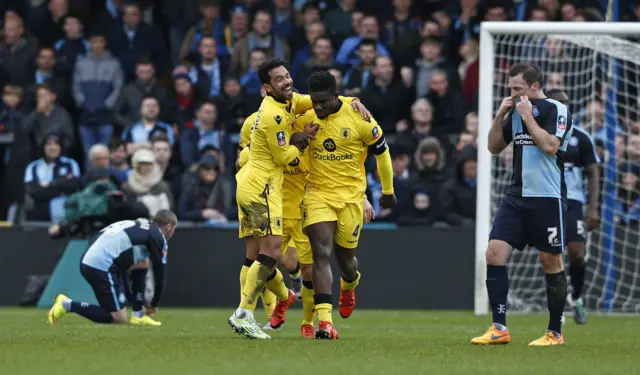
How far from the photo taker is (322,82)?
1059 centimetres

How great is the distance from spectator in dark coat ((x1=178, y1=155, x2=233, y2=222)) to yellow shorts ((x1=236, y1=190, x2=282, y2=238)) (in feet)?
24.0

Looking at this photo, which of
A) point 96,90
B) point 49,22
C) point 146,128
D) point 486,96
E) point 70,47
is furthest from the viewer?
point 49,22

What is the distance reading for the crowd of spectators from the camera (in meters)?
17.7

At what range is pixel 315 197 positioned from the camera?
10.9m

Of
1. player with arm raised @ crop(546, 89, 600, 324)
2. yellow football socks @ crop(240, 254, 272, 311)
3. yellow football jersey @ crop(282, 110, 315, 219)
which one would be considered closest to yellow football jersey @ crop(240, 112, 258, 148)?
yellow football jersey @ crop(282, 110, 315, 219)

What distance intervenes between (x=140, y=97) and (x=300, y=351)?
10913mm

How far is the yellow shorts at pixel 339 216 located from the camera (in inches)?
426

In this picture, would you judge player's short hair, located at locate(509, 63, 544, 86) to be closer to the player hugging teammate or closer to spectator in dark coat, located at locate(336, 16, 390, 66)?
the player hugging teammate

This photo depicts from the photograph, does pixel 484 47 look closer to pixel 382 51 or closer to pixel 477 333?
pixel 382 51

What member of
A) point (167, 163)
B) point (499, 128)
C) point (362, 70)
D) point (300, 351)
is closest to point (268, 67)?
point (499, 128)

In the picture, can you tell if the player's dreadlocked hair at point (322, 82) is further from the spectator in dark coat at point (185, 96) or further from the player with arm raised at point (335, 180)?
the spectator in dark coat at point (185, 96)

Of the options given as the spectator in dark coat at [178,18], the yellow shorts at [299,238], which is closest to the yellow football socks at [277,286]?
the yellow shorts at [299,238]

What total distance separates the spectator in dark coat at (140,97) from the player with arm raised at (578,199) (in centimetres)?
719

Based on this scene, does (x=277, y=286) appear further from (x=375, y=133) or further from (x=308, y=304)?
(x=375, y=133)
